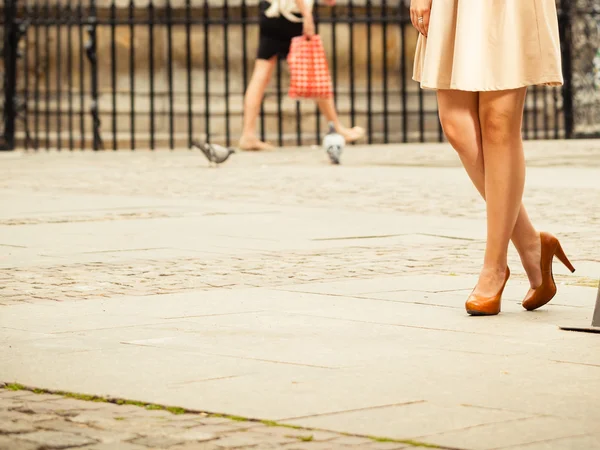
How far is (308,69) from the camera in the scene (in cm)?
1576

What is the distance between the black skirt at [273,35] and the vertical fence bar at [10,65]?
3.13 meters

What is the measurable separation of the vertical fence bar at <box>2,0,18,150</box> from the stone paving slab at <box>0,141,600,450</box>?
7000 millimetres

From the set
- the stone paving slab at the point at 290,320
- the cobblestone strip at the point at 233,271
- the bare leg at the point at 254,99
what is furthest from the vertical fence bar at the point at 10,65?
the cobblestone strip at the point at 233,271

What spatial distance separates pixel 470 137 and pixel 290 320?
98cm

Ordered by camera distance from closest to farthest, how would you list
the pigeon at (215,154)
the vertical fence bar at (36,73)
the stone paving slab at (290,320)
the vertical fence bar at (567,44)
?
the stone paving slab at (290,320)
the pigeon at (215,154)
the vertical fence bar at (36,73)
the vertical fence bar at (567,44)

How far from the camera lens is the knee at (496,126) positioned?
557 cm

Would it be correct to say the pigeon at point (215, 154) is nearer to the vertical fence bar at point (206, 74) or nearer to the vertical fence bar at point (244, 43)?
the vertical fence bar at point (206, 74)

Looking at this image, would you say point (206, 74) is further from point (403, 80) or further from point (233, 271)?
point (233, 271)

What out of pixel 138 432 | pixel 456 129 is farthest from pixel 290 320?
pixel 138 432

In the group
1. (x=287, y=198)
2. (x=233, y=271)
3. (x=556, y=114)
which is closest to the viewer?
(x=233, y=271)

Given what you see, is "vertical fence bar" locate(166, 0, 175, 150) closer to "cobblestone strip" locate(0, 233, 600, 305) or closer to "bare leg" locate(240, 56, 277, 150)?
"bare leg" locate(240, 56, 277, 150)

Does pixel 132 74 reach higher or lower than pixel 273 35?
lower

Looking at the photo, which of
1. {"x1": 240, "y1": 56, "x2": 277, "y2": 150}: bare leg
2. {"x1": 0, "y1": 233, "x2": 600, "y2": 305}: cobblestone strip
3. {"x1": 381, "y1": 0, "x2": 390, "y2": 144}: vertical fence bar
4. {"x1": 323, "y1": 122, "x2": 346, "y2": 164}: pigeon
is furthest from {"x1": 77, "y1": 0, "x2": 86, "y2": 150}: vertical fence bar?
{"x1": 0, "y1": 233, "x2": 600, "y2": 305}: cobblestone strip

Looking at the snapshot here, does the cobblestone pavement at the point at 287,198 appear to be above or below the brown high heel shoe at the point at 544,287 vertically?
below
